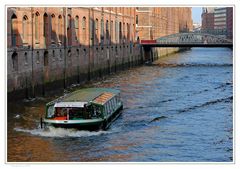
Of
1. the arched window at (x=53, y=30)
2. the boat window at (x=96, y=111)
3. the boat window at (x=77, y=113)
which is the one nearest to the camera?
the boat window at (x=77, y=113)

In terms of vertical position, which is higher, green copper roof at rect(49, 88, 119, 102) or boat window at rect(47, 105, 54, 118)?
green copper roof at rect(49, 88, 119, 102)

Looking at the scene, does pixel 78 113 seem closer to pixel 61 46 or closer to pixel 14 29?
pixel 14 29

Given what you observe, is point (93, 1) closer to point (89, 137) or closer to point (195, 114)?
point (89, 137)

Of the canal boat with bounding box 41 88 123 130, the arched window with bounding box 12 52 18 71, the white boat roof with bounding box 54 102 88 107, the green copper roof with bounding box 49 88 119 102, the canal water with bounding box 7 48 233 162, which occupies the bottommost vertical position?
the canal water with bounding box 7 48 233 162

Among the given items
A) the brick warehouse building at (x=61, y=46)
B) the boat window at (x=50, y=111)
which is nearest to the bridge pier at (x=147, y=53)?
the brick warehouse building at (x=61, y=46)

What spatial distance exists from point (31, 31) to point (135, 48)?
40321mm

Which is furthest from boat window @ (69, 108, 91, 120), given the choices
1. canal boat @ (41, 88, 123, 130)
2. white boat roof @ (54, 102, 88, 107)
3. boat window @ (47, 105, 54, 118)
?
boat window @ (47, 105, 54, 118)

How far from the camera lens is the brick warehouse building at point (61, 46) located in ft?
101

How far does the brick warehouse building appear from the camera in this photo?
3080 cm

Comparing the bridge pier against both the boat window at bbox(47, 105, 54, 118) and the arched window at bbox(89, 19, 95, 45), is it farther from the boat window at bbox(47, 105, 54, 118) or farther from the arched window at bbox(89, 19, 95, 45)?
the boat window at bbox(47, 105, 54, 118)

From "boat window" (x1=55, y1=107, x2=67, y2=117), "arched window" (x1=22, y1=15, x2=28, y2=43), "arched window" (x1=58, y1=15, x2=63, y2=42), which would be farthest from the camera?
"arched window" (x1=58, y1=15, x2=63, y2=42)

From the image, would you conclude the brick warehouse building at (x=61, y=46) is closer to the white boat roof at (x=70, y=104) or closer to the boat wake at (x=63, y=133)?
the white boat roof at (x=70, y=104)

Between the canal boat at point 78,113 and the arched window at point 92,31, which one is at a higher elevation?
the arched window at point 92,31

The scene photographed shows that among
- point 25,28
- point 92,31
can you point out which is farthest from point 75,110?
point 92,31
